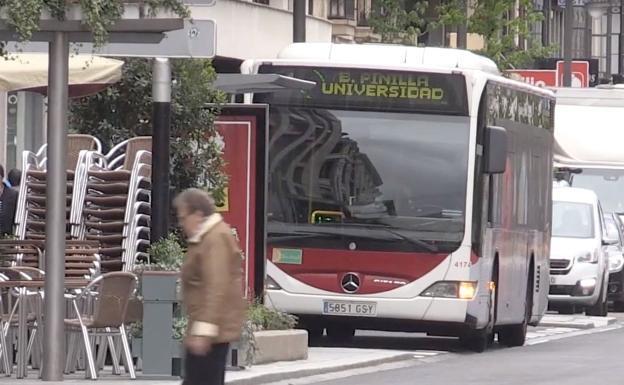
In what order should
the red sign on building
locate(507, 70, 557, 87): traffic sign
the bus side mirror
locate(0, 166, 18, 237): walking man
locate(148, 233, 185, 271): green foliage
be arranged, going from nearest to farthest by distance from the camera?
locate(148, 233, 185, 271): green foliage, locate(0, 166, 18, 237): walking man, the bus side mirror, the red sign on building, locate(507, 70, 557, 87): traffic sign

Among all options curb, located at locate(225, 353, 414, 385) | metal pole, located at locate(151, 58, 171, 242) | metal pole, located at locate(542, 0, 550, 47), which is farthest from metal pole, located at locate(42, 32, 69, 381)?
metal pole, located at locate(542, 0, 550, 47)

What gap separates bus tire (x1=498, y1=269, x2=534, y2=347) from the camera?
958 inches

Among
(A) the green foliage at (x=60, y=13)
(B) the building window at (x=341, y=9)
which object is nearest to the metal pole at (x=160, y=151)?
(A) the green foliage at (x=60, y=13)

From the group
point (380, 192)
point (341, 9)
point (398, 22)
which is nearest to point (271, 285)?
point (380, 192)

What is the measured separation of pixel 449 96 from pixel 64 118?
635 cm

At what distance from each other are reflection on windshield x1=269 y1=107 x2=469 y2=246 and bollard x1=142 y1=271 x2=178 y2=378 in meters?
4.85

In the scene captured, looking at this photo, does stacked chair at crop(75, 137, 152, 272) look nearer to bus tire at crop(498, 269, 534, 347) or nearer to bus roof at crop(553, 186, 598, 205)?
bus tire at crop(498, 269, 534, 347)

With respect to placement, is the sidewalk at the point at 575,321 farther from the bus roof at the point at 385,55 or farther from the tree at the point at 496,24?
the bus roof at the point at 385,55

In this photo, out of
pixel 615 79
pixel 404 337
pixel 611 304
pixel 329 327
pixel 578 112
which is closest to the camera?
pixel 329 327

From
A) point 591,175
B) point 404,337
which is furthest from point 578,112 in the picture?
point 404,337

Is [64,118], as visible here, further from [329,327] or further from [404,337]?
[404,337]

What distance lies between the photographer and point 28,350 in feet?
54.0

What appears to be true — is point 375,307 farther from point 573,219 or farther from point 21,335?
point 573,219

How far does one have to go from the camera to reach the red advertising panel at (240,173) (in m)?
19.1
